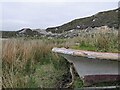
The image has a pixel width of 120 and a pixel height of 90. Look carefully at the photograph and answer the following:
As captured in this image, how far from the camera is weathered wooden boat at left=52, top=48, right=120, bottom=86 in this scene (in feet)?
13.1

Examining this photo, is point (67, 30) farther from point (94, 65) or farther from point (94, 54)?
point (94, 54)

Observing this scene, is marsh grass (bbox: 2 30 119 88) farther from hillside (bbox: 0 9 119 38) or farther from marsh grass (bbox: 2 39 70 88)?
hillside (bbox: 0 9 119 38)

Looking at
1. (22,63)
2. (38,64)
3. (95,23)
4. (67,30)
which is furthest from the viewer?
(95,23)

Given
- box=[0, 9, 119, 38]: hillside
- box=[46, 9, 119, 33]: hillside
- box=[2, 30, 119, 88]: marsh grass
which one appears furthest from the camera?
box=[46, 9, 119, 33]: hillside

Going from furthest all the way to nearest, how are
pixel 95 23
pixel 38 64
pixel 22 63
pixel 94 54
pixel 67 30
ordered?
pixel 95 23, pixel 67 30, pixel 38 64, pixel 22 63, pixel 94 54

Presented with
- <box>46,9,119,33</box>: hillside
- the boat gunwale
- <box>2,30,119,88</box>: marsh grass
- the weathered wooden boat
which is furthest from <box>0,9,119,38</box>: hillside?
the boat gunwale

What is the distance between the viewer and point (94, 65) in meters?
4.36

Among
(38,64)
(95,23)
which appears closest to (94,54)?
(38,64)

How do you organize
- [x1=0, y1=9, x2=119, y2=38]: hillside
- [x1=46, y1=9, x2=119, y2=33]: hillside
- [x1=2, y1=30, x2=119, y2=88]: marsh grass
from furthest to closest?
[x1=46, y1=9, x2=119, y2=33]: hillside < [x1=0, y1=9, x2=119, y2=38]: hillside < [x1=2, y1=30, x2=119, y2=88]: marsh grass

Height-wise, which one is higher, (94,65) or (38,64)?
(94,65)

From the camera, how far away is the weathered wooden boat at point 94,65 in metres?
3.99

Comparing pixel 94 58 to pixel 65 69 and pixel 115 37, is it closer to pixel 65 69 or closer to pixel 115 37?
pixel 115 37

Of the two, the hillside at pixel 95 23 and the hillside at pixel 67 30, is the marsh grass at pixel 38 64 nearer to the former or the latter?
the hillside at pixel 67 30

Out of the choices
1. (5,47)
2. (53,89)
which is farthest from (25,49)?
(53,89)
